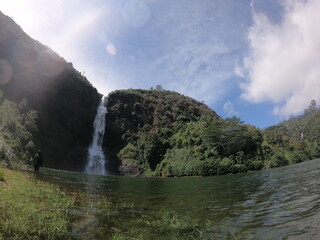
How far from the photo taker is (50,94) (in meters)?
92.1

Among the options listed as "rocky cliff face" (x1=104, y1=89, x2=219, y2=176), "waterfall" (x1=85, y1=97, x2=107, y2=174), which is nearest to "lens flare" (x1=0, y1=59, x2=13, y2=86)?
"waterfall" (x1=85, y1=97, x2=107, y2=174)

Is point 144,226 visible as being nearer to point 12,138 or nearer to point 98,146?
point 12,138

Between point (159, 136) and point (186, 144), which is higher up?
point (159, 136)

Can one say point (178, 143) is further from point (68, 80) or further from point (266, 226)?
point (266, 226)

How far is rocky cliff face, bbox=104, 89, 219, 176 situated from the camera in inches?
3453

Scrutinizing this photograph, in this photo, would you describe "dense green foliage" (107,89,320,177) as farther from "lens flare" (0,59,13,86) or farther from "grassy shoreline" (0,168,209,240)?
"grassy shoreline" (0,168,209,240)

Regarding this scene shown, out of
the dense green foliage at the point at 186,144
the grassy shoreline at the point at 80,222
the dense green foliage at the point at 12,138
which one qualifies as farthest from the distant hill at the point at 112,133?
the grassy shoreline at the point at 80,222

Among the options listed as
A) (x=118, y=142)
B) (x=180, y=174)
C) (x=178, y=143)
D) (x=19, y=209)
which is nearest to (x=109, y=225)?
(x=19, y=209)

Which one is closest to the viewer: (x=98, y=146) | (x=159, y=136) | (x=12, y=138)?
(x=12, y=138)

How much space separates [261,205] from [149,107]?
109m

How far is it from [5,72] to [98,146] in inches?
1460

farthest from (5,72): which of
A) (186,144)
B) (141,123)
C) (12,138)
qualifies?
(186,144)

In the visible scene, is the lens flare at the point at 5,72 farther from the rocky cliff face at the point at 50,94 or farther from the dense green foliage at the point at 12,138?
the dense green foliage at the point at 12,138

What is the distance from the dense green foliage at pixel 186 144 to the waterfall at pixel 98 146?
146 inches
